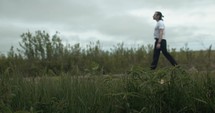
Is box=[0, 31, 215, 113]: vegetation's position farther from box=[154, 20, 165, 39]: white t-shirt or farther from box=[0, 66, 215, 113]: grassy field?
box=[154, 20, 165, 39]: white t-shirt

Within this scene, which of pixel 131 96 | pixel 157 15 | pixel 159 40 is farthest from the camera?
pixel 157 15

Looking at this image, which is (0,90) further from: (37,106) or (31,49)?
(31,49)

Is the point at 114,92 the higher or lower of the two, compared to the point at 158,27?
lower

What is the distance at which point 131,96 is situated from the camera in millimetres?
4258

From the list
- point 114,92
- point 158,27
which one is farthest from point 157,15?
point 114,92

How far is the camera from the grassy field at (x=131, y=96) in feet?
13.7

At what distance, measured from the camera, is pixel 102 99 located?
433 centimetres

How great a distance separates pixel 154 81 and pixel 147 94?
6.5 inches

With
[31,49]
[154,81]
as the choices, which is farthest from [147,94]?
[31,49]

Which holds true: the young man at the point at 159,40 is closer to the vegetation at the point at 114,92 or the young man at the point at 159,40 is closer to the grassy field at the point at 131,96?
the vegetation at the point at 114,92

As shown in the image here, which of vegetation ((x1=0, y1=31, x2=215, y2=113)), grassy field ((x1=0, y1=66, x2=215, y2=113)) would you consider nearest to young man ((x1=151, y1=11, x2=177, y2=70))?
vegetation ((x1=0, y1=31, x2=215, y2=113))

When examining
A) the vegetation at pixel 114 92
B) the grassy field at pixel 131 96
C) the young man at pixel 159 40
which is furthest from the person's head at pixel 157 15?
→ the grassy field at pixel 131 96

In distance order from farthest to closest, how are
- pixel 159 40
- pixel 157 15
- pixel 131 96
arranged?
1. pixel 157 15
2. pixel 159 40
3. pixel 131 96

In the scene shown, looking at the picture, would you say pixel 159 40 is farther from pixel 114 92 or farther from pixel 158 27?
pixel 114 92
